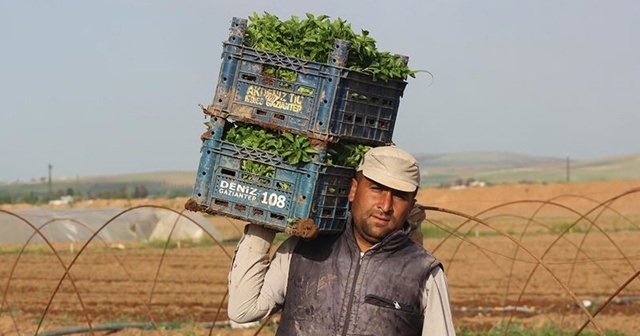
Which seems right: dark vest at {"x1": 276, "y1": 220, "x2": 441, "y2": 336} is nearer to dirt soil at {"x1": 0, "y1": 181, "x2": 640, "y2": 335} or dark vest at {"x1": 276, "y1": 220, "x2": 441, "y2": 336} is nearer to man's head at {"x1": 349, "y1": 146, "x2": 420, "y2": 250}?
man's head at {"x1": 349, "y1": 146, "x2": 420, "y2": 250}

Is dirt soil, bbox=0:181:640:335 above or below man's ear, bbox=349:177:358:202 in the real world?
below

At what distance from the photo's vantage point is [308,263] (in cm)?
398

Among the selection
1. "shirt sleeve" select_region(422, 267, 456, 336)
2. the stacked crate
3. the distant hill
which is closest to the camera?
"shirt sleeve" select_region(422, 267, 456, 336)

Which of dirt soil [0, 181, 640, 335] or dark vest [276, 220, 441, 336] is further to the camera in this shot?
dirt soil [0, 181, 640, 335]

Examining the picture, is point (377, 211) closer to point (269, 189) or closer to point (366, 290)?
point (366, 290)

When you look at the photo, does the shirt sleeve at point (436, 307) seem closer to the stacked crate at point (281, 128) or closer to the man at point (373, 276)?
the man at point (373, 276)

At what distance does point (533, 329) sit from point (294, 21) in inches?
293

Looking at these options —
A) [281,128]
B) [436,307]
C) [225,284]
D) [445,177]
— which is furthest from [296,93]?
[445,177]

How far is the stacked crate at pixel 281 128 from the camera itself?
4121 millimetres

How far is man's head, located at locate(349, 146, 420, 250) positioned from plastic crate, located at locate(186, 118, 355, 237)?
222mm

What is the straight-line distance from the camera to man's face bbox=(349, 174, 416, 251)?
3.84 meters

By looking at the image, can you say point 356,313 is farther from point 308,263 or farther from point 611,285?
point 611,285

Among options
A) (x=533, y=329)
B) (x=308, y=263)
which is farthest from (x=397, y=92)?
(x=533, y=329)

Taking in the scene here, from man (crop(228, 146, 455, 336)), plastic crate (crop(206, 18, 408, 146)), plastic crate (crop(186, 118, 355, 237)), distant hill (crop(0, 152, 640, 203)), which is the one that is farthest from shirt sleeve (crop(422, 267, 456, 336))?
distant hill (crop(0, 152, 640, 203))
